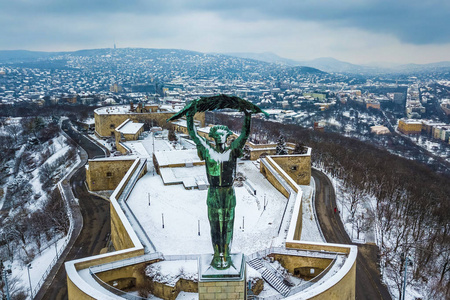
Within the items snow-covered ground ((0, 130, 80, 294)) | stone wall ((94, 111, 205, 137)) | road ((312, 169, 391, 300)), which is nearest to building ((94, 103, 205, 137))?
stone wall ((94, 111, 205, 137))

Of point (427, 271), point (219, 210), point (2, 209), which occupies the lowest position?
point (2, 209)

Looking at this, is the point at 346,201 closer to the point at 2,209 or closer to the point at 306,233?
the point at 306,233

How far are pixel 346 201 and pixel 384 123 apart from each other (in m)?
86.4

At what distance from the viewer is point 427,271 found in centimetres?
2300


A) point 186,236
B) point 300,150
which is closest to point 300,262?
point 186,236

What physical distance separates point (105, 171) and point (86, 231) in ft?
28.1

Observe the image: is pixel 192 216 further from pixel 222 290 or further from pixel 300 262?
pixel 222 290

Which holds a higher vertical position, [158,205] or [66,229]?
[158,205]

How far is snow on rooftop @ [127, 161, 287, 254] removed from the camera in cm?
1698

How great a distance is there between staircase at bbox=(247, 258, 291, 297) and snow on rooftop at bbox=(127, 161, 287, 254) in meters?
1.70

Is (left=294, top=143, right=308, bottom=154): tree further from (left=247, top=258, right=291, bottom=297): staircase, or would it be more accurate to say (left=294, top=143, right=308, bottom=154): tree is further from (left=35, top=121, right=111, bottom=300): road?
(left=247, top=258, right=291, bottom=297): staircase

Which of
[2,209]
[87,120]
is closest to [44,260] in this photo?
[2,209]

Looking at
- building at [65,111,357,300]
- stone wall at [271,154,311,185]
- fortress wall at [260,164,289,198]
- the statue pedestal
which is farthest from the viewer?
stone wall at [271,154,311,185]

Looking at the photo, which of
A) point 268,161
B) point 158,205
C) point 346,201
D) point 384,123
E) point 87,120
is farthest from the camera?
point 384,123
